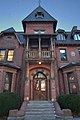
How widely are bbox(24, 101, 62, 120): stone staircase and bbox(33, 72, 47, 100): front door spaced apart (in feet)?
8.31

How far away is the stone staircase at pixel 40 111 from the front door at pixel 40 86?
253 cm

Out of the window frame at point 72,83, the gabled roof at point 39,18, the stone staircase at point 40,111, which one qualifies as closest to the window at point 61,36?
the gabled roof at point 39,18

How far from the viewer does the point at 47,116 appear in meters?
9.29

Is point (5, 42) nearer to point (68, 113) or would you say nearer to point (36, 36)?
point (36, 36)

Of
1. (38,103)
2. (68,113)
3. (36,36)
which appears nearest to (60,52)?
(36,36)

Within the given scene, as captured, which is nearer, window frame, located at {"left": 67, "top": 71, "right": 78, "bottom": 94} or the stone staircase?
the stone staircase

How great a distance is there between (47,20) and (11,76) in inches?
364

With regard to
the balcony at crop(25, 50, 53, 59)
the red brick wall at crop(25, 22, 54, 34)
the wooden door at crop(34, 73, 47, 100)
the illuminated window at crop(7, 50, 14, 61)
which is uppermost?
the red brick wall at crop(25, 22, 54, 34)

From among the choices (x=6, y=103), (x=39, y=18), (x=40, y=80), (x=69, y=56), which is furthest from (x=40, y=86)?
(x=39, y=18)

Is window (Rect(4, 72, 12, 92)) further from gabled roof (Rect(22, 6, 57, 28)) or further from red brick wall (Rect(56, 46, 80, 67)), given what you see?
gabled roof (Rect(22, 6, 57, 28))

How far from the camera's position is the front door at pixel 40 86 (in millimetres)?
14414

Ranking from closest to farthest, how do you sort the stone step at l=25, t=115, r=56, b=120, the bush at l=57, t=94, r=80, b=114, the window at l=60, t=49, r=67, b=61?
the stone step at l=25, t=115, r=56, b=120 → the bush at l=57, t=94, r=80, b=114 → the window at l=60, t=49, r=67, b=61

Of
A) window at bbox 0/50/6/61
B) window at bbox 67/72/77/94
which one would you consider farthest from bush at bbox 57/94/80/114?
window at bbox 0/50/6/61

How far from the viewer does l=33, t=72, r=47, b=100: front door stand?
Answer: 14414 millimetres
